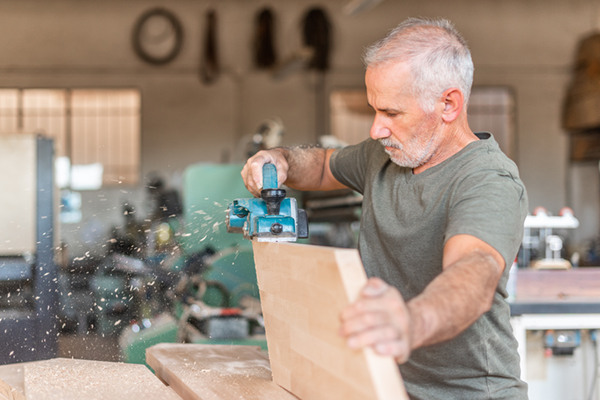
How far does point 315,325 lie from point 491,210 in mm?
353

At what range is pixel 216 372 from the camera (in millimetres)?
1294

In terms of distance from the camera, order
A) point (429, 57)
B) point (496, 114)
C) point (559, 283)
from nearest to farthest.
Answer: point (429, 57), point (559, 283), point (496, 114)

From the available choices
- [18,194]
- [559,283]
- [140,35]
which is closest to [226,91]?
[140,35]

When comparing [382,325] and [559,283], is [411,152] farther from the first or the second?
[559,283]

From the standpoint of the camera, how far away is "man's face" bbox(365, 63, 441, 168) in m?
1.16

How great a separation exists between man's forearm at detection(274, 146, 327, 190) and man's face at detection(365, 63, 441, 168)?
1.35ft

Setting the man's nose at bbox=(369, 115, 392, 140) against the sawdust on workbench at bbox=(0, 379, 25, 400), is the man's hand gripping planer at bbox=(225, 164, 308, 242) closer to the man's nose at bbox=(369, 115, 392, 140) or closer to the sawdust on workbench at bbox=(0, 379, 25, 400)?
the man's nose at bbox=(369, 115, 392, 140)

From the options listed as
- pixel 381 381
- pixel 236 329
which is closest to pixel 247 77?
pixel 236 329

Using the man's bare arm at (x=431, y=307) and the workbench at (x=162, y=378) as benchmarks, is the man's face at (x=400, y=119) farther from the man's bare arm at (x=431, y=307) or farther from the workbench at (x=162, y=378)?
the workbench at (x=162, y=378)

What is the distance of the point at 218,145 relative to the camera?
733 centimetres

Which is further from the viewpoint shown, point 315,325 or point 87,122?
point 87,122

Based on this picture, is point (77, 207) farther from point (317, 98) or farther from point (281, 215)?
point (281, 215)

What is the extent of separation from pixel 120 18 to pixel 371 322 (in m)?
7.25

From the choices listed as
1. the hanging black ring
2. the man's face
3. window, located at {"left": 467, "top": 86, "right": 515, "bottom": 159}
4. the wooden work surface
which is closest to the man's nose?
the man's face
